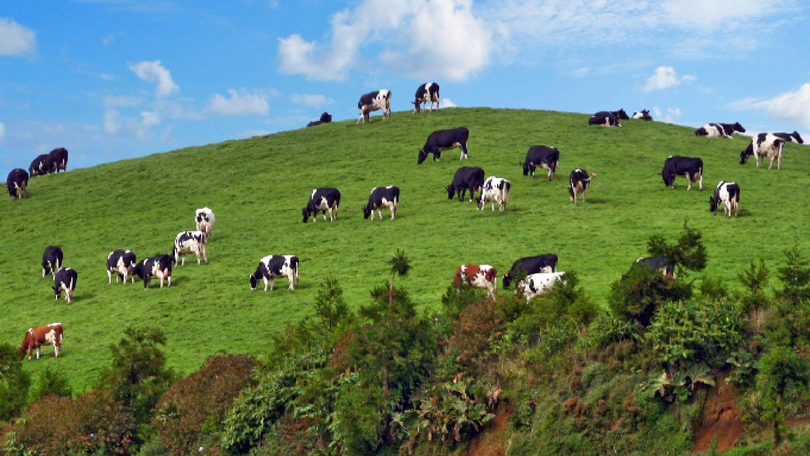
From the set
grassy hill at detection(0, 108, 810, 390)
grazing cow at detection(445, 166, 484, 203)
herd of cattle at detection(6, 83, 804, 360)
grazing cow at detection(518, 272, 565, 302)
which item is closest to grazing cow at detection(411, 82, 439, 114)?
grassy hill at detection(0, 108, 810, 390)

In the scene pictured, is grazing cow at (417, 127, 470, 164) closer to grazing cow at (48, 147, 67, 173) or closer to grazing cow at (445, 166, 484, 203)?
grazing cow at (445, 166, 484, 203)

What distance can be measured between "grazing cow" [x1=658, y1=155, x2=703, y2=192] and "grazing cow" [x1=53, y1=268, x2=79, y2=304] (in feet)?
96.2

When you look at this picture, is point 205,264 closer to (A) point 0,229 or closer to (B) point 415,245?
(B) point 415,245

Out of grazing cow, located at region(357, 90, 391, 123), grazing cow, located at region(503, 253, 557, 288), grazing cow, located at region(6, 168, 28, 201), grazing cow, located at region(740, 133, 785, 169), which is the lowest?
grazing cow, located at region(503, 253, 557, 288)

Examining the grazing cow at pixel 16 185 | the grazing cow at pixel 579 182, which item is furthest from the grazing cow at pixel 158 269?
the grazing cow at pixel 16 185

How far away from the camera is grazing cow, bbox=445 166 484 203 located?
38.8 metres

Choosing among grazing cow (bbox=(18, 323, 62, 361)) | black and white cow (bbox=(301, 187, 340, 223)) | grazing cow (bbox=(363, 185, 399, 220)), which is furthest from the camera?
black and white cow (bbox=(301, 187, 340, 223))

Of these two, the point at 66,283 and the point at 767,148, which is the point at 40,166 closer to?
the point at 66,283

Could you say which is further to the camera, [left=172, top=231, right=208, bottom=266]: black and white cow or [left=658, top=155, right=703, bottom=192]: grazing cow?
[left=658, top=155, right=703, bottom=192]: grazing cow

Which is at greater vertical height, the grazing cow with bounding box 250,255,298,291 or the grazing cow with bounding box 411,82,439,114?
the grazing cow with bounding box 411,82,439,114

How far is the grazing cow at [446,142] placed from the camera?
47.7 meters

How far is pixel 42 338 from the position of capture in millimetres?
24312

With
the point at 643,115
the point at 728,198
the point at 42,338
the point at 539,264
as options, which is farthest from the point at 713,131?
the point at 42,338

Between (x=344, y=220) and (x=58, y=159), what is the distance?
Answer: 36721 millimetres
